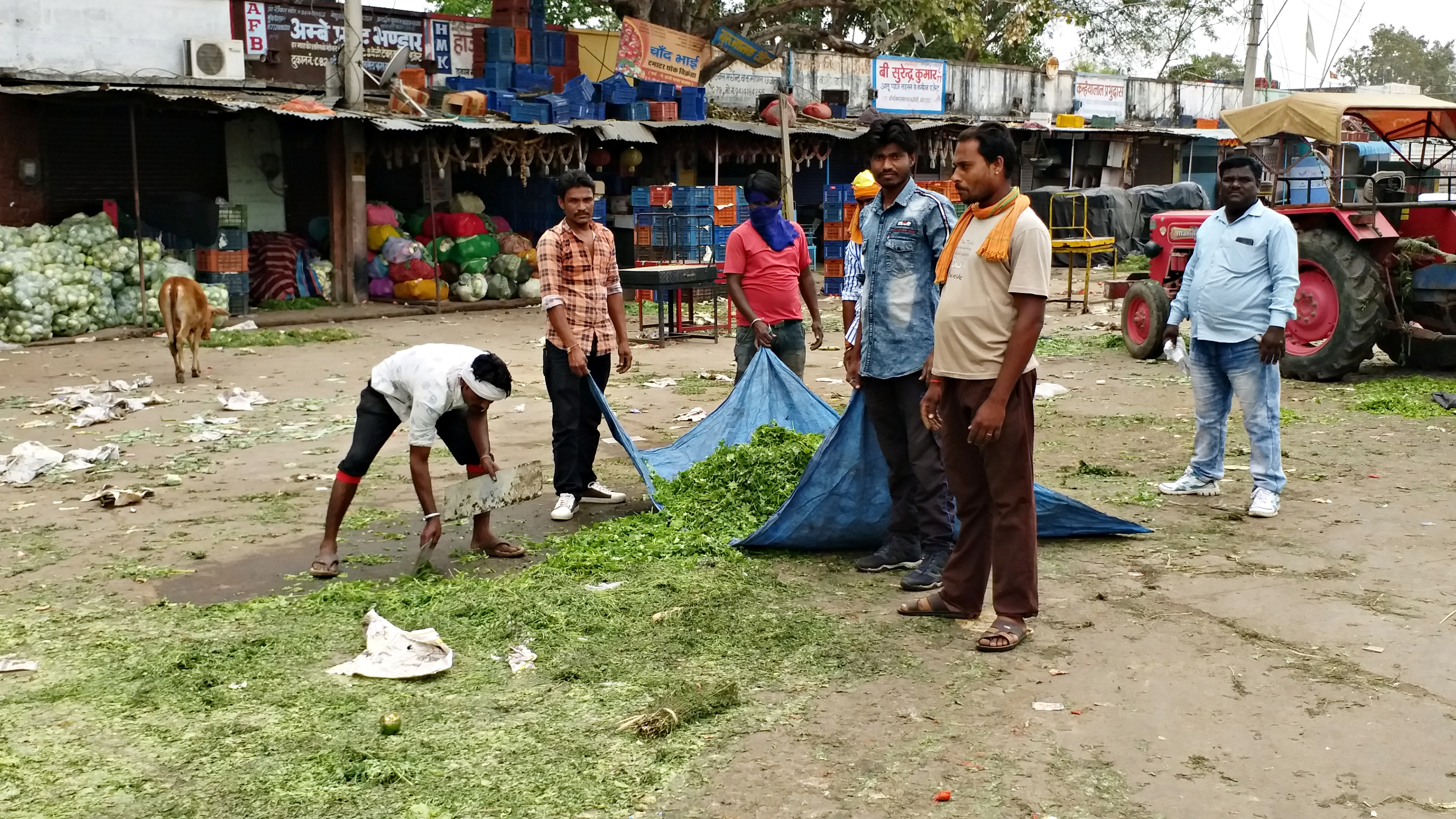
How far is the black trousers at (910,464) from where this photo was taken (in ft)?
17.5

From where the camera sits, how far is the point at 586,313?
6785 mm

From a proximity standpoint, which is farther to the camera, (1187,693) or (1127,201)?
(1127,201)

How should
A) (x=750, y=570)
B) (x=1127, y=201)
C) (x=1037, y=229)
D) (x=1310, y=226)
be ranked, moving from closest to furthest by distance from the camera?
(x=1037, y=229) < (x=750, y=570) < (x=1310, y=226) < (x=1127, y=201)

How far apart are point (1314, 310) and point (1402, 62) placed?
72.6 meters

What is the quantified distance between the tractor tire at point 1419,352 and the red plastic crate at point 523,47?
43.9ft

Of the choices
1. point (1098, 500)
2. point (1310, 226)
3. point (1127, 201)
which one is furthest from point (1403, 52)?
point (1098, 500)

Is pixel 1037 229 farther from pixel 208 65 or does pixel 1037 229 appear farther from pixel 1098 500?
pixel 208 65

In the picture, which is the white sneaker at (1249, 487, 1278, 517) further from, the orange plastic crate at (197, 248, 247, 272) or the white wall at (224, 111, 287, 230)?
the white wall at (224, 111, 287, 230)

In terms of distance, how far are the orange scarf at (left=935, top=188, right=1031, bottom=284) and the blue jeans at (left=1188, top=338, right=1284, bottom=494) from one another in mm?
2510

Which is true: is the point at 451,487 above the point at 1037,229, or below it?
below

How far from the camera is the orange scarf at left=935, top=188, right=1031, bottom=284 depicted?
14.7 ft

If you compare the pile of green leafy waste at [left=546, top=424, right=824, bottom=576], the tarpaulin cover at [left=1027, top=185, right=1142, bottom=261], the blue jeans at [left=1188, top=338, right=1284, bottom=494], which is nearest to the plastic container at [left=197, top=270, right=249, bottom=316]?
the pile of green leafy waste at [left=546, top=424, right=824, bottom=576]

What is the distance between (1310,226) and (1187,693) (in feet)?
25.5

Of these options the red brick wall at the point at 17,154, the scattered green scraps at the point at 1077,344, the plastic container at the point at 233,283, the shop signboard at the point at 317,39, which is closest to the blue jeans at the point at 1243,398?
the scattered green scraps at the point at 1077,344
